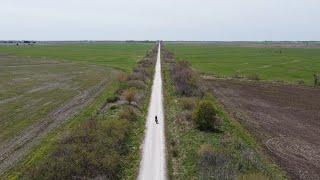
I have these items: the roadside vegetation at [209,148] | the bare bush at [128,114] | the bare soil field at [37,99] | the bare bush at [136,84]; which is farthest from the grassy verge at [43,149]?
the bare bush at [136,84]

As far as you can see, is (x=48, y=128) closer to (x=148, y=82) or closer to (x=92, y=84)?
(x=148, y=82)

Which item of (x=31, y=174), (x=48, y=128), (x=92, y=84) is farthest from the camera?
(x=92, y=84)

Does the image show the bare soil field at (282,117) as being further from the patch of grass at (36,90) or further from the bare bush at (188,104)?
the patch of grass at (36,90)

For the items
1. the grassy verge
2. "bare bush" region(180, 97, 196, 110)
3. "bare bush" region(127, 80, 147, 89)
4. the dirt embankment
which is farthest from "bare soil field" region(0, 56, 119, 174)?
"bare bush" region(180, 97, 196, 110)

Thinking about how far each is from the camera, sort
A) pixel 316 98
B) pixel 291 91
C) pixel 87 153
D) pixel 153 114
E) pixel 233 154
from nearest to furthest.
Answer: pixel 87 153 → pixel 233 154 → pixel 153 114 → pixel 316 98 → pixel 291 91

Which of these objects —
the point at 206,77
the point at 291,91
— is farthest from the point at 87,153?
the point at 206,77

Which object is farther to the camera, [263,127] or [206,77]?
[206,77]
